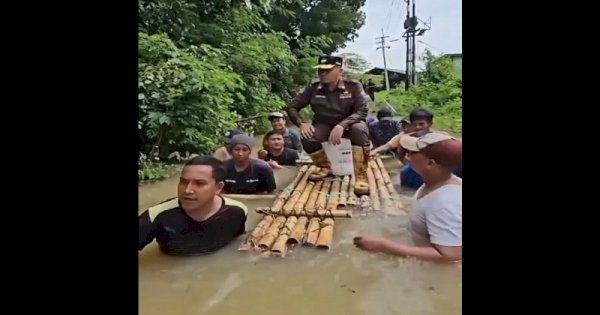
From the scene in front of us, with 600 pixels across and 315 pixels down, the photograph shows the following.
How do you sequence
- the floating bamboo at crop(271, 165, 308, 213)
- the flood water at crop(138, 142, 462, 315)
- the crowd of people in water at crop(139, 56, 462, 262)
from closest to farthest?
1. the flood water at crop(138, 142, 462, 315)
2. the crowd of people in water at crop(139, 56, 462, 262)
3. the floating bamboo at crop(271, 165, 308, 213)

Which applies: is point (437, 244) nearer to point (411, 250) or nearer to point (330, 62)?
point (411, 250)

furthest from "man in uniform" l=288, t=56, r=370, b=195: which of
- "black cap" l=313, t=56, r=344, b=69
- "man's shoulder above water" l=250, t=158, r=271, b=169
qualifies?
"man's shoulder above water" l=250, t=158, r=271, b=169

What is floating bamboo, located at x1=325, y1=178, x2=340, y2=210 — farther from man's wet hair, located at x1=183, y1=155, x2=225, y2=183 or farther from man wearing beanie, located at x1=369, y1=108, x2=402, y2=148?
man's wet hair, located at x1=183, y1=155, x2=225, y2=183

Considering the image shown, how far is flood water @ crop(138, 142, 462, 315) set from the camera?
1.42m

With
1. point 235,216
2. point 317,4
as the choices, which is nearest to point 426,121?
A: point 317,4

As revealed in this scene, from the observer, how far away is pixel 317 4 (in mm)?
1719

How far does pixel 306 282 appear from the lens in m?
1.47

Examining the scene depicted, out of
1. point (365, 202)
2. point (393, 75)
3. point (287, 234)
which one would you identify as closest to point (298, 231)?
point (287, 234)

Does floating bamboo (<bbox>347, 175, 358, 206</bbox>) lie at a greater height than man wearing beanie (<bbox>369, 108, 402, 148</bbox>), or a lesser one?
lesser

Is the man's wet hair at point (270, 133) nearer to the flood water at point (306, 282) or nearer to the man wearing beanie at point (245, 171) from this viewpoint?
the man wearing beanie at point (245, 171)

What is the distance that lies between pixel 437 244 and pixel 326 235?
330 millimetres

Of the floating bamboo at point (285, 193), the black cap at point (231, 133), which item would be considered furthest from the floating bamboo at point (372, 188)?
the black cap at point (231, 133)
